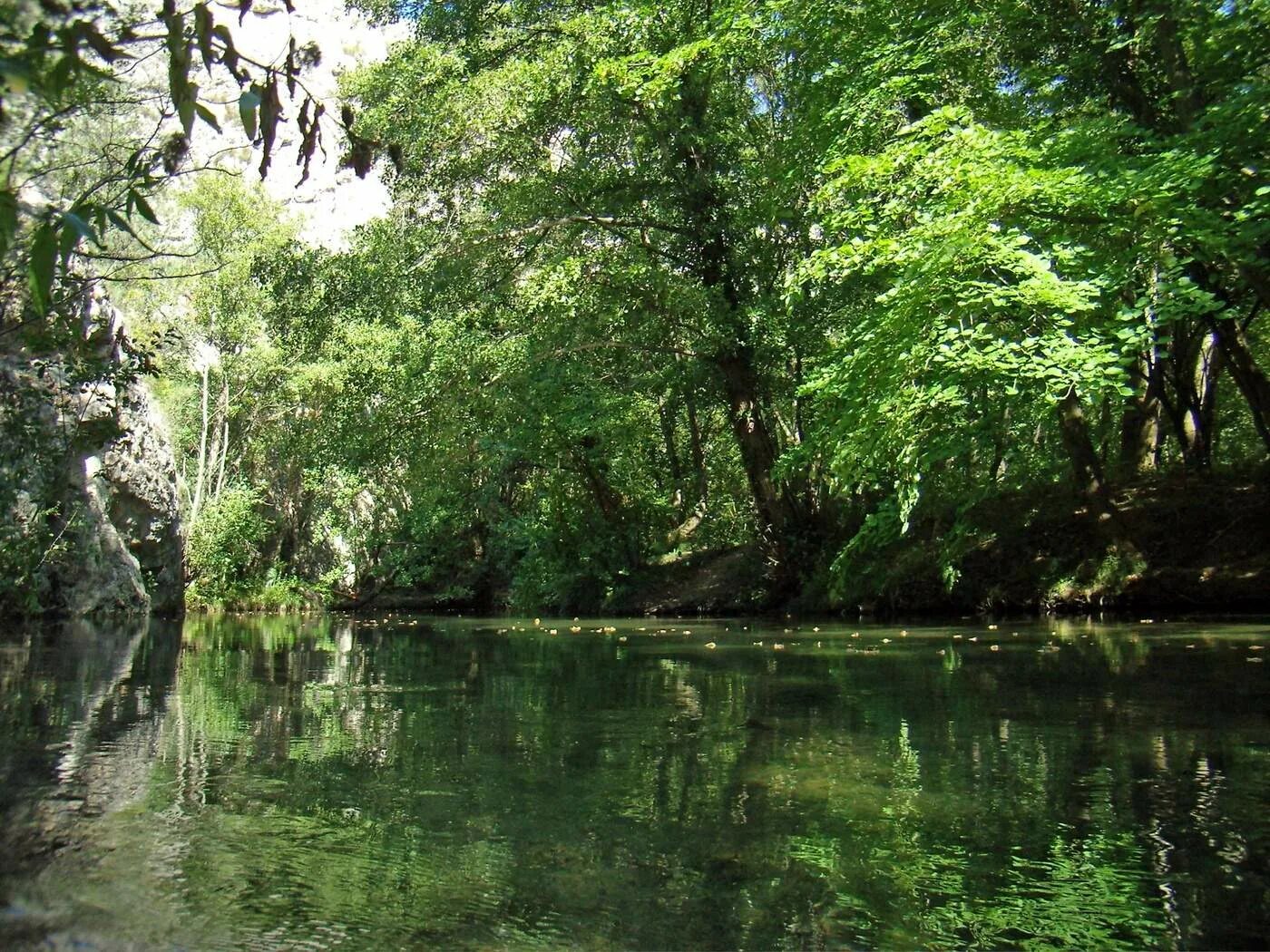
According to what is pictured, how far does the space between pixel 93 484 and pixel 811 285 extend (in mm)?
11981

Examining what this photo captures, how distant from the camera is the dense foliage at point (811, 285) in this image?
10.1 m

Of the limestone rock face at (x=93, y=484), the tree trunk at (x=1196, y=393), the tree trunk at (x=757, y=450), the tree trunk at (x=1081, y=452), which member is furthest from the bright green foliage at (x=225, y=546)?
the tree trunk at (x=1196, y=393)

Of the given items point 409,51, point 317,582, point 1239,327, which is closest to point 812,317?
point 1239,327

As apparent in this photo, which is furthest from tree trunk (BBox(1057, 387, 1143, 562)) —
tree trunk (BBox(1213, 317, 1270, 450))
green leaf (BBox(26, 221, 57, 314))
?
green leaf (BBox(26, 221, 57, 314))

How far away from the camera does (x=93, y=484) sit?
17.3m

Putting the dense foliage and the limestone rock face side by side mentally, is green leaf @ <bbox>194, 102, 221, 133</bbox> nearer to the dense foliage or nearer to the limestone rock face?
the limestone rock face

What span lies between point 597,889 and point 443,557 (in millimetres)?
28792

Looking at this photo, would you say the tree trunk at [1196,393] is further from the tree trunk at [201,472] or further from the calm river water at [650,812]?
the tree trunk at [201,472]

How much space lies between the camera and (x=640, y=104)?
16.9 metres

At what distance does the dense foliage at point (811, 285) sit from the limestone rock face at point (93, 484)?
5.36ft

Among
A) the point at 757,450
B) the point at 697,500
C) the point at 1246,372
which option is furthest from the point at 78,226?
the point at 697,500

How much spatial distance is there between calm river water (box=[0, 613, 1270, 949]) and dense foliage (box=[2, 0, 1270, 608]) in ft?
14.1

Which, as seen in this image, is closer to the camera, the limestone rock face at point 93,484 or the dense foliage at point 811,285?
the limestone rock face at point 93,484

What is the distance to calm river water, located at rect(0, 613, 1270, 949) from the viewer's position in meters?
2.45
